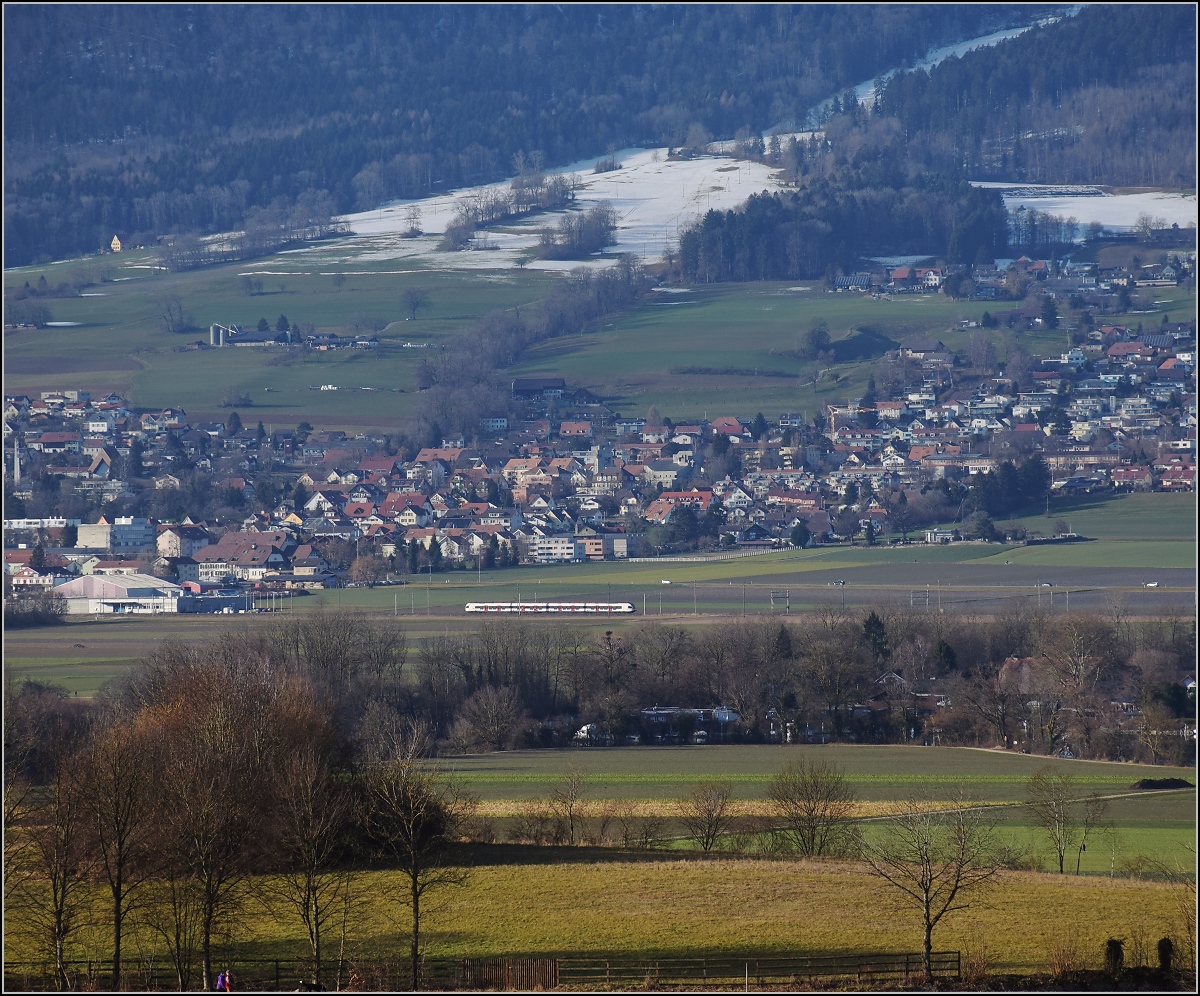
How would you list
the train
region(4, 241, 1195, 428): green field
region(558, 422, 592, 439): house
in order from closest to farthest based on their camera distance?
the train < region(558, 422, 592, 439): house < region(4, 241, 1195, 428): green field

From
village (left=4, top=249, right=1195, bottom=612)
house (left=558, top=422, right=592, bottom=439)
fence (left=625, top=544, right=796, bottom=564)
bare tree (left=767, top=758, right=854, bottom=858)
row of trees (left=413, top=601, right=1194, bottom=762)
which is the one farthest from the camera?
house (left=558, top=422, right=592, bottom=439)

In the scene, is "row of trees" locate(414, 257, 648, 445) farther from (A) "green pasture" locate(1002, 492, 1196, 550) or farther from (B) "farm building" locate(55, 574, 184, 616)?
(B) "farm building" locate(55, 574, 184, 616)

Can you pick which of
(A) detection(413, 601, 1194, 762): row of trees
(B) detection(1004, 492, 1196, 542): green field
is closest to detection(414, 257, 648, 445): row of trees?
(B) detection(1004, 492, 1196, 542): green field

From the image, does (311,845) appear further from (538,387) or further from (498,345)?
(498,345)

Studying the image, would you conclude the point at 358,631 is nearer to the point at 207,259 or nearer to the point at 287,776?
the point at 287,776

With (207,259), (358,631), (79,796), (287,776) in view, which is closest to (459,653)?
(358,631)

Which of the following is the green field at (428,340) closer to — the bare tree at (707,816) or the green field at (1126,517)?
the green field at (1126,517)
